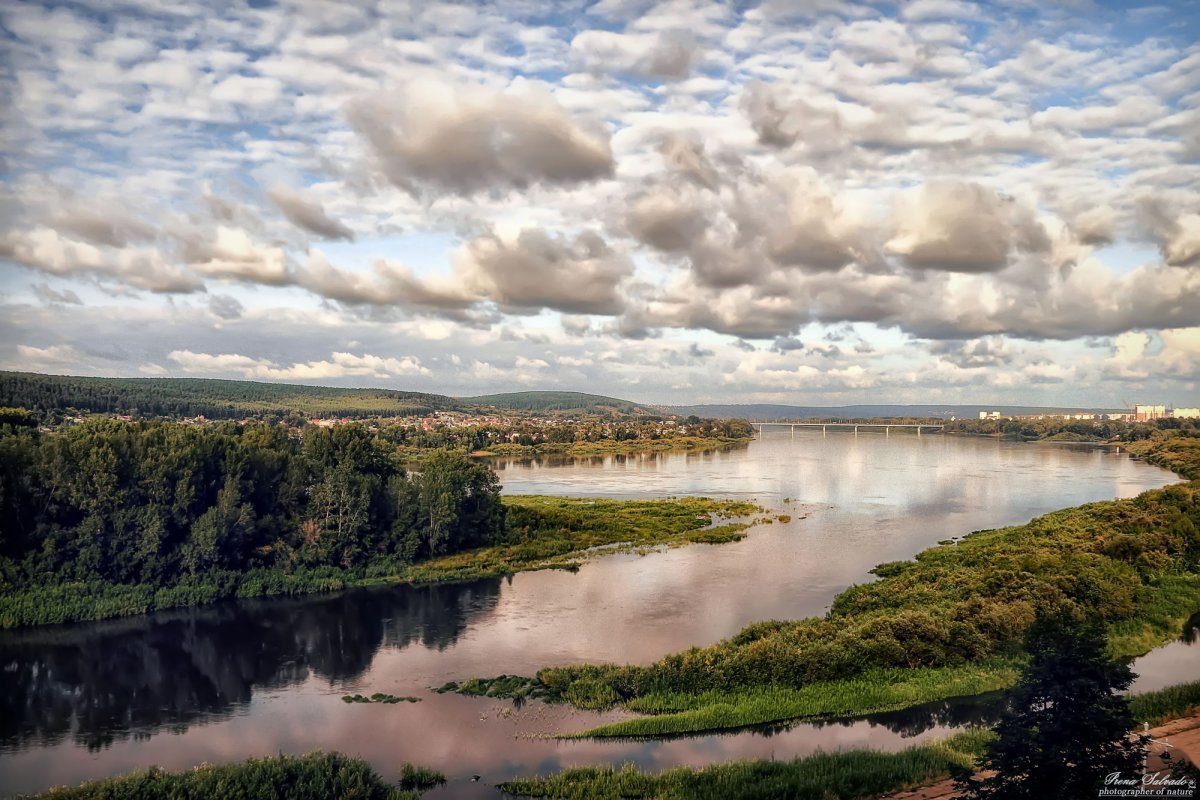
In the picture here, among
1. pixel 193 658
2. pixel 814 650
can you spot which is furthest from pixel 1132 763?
pixel 193 658

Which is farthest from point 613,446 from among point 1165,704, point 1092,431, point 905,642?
point 1165,704

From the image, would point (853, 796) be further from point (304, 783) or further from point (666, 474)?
point (666, 474)

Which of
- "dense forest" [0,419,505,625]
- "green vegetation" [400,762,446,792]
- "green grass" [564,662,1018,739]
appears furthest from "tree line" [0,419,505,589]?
"green grass" [564,662,1018,739]

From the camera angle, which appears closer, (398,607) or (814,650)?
(814,650)

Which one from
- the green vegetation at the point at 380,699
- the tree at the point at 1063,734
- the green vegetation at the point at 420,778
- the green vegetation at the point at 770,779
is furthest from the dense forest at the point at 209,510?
the tree at the point at 1063,734

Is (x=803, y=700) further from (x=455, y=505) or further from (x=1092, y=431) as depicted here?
(x=1092, y=431)

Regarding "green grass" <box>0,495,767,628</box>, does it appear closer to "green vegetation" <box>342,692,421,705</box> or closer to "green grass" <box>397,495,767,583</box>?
"green grass" <box>397,495,767,583</box>
